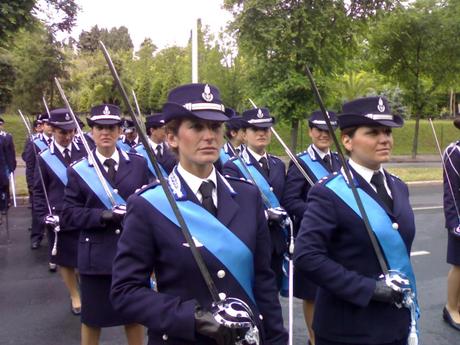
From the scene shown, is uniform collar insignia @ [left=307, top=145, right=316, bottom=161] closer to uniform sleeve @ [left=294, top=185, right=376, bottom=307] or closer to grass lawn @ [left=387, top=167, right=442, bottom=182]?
uniform sleeve @ [left=294, top=185, right=376, bottom=307]

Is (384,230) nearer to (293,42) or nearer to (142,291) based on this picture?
(142,291)

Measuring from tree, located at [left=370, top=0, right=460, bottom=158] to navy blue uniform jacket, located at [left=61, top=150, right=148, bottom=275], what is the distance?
1830cm

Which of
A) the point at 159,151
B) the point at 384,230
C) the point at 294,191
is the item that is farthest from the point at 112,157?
the point at 159,151

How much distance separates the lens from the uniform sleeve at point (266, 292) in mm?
2383

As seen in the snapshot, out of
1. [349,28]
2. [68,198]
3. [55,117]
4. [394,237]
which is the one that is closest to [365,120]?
[394,237]

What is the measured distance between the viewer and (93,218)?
3928 millimetres

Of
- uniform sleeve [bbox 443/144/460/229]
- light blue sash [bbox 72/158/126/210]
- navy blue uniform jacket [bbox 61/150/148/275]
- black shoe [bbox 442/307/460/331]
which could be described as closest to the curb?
black shoe [bbox 442/307/460/331]

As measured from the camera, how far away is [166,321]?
2096 mm

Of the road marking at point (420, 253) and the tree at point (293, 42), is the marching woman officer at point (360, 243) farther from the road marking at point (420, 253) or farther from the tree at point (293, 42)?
the tree at point (293, 42)

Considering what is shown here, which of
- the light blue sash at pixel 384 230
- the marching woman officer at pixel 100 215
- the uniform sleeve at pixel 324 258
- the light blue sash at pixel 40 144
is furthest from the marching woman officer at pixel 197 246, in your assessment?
the light blue sash at pixel 40 144

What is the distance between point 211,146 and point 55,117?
143 inches

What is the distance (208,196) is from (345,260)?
861 mm

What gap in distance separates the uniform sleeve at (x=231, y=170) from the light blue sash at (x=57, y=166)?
169 centimetres

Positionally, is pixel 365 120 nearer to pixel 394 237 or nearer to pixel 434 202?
pixel 394 237
